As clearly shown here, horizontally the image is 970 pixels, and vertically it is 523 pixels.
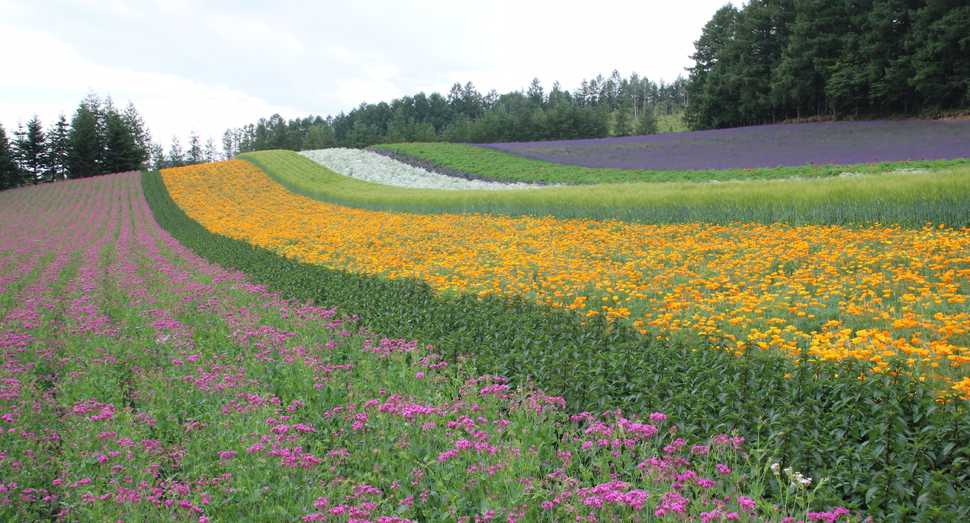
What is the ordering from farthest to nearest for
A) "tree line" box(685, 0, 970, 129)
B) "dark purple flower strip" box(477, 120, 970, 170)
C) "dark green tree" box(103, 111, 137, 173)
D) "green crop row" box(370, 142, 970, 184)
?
"dark green tree" box(103, 111, 137, 173) → "tree line" box(685, 0, 970, 129) → "dark purple flower strip" box(477, 120, 970, 170) → "green crop row" box(370, 142, 970, 184)

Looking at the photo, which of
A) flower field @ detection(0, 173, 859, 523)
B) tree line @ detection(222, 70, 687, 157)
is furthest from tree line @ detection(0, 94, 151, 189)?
flower field @ detection(0, 173, 859, 523)

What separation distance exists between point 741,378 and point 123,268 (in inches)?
576

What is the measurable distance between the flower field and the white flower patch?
23.2 metres

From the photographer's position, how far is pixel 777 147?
33062 millimetres

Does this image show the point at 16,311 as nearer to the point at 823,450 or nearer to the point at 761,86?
the point at 823,450

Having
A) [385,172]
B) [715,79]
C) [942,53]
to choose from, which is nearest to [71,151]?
[385,172]

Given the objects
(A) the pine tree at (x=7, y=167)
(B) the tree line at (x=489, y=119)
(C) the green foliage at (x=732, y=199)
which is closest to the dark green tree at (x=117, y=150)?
(A) the pine tree at (x=7, y=167)

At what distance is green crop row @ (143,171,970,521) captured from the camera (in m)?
3.43

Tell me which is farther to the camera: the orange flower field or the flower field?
the orange flower field

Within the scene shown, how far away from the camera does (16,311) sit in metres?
9.34

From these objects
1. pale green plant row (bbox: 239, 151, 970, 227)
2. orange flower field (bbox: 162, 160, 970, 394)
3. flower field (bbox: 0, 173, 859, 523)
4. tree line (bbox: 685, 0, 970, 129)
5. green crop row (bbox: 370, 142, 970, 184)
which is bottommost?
flower field (bbox: 0, 173, 859, 523)

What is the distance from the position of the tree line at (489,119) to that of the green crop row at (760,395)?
65515 mm

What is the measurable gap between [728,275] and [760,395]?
187 inches

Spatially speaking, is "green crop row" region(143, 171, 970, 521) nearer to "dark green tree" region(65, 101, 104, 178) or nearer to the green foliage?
the green foliage
